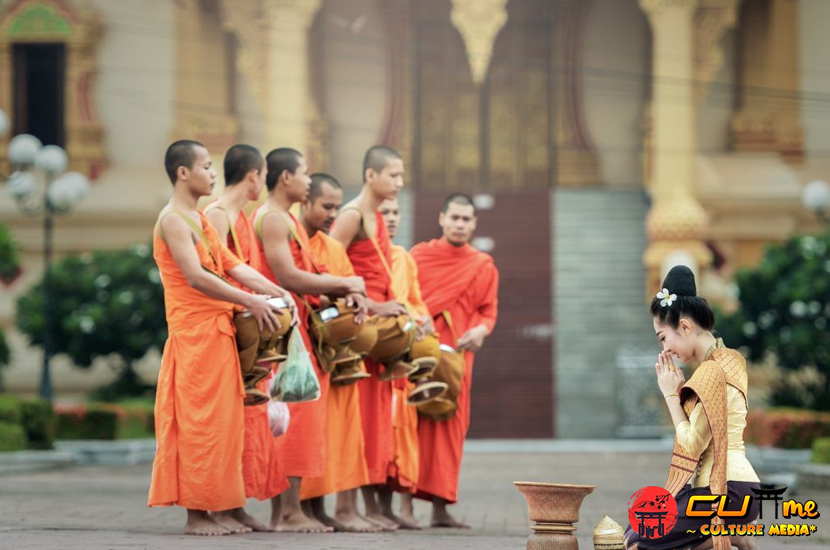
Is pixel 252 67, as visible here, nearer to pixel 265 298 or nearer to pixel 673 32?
pixel 673 32

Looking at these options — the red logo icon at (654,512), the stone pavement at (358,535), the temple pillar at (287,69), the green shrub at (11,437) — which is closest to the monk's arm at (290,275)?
the stone pavement at (358,535)

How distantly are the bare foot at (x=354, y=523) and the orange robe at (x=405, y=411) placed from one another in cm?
62

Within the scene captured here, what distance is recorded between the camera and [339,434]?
28.4 ft

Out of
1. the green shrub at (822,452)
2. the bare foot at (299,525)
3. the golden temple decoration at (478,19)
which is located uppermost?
the golden temple decoration at (478,19)

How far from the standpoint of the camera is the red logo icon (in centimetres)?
601

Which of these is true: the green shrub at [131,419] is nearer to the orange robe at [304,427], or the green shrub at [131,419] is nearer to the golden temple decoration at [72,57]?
the golden temple decoration at [72,57]

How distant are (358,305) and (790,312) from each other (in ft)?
31.5

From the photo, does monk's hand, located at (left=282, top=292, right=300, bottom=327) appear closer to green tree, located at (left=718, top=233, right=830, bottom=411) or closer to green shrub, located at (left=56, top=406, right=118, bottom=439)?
green tree, located at (left=718, top=233, right=830, bottom=411)

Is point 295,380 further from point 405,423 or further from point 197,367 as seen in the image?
point 405,423

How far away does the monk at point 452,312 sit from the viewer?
955 centimetres

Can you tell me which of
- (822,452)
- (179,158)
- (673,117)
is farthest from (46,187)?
(179,158)

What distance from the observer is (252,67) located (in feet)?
75.8

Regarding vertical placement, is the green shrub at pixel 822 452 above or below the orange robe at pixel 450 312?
below

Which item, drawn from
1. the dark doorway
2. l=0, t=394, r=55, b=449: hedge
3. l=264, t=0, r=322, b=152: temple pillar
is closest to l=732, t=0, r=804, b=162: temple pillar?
l=264, t=0, r=322, b=152: temple pillar
